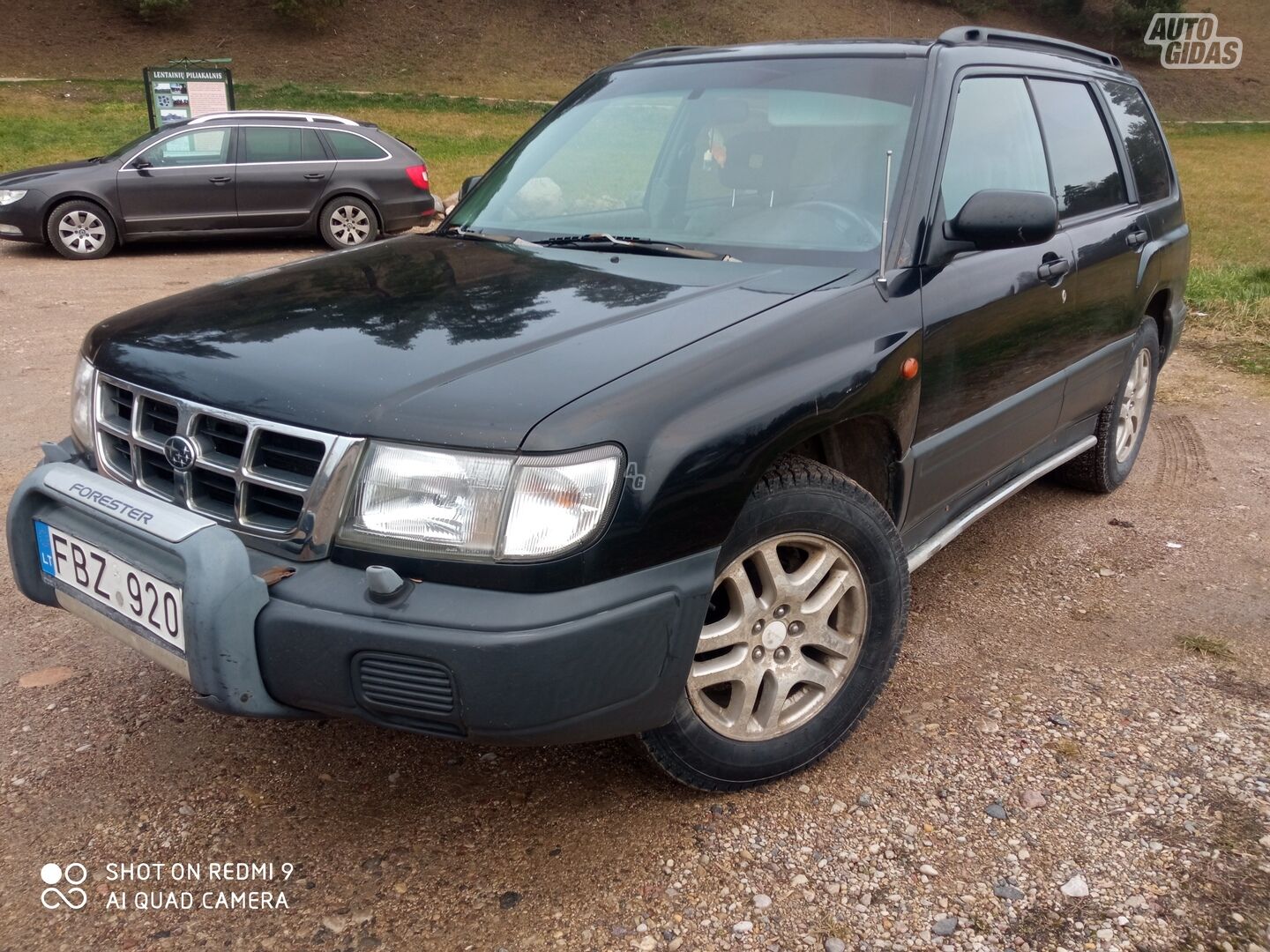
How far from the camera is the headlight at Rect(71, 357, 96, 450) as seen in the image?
2.66 meters

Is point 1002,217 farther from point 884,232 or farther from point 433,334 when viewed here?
point 433,334

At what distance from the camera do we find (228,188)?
1145cm

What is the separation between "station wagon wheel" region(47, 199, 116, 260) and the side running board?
33.4 ft

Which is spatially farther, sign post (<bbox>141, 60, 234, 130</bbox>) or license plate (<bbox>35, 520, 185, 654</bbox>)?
sign post (<bbox>141, 60, 234, 130</bbox>)

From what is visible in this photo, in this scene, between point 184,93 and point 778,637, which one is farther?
point 184,93

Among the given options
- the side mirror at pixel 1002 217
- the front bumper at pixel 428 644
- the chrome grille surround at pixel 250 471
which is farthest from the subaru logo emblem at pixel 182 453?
the side mirror at pixel 1002 217

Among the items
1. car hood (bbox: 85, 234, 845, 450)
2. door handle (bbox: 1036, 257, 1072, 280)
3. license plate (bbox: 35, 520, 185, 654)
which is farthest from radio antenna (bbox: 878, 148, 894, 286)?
license plate (bbox: 35, 520, 185, 654)

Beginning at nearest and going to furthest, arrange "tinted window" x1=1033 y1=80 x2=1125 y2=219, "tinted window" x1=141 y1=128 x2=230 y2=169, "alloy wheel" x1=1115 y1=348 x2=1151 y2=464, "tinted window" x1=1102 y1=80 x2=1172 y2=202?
"tinted window" x1=1033 y1=80 x2=1125 y2=219 → "tinted window" x1=1102 y1=80 x2=1172 y2=202 → "alloy wheel" x1=1115 y1=348 x2=1151 y2=464 → "tinted window" x1=141 y1=128 x2=230 y2=169

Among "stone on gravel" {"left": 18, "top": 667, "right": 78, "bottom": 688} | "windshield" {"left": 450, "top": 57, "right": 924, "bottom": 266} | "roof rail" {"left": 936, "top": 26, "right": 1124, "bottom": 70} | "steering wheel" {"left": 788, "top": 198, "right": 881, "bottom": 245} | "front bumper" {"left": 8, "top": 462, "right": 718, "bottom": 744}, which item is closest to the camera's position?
"front bumper" {"left": 8, "top": 462, "right": 718, "bottom": 744}

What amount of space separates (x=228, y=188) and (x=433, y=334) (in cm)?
1020

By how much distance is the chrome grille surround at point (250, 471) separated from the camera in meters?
2.11

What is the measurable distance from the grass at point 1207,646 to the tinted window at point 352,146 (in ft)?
35.0

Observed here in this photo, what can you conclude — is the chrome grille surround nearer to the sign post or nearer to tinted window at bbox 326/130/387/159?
tinted window at bbox 326/130/387/159

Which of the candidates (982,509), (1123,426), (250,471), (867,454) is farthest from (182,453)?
(1123,426)
